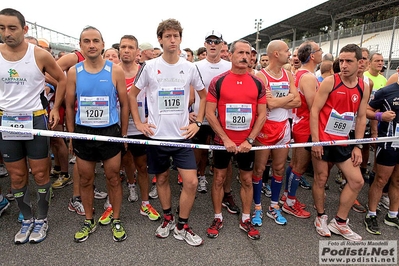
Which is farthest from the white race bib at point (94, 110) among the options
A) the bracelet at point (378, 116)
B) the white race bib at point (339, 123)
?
the bracelet at point (378, 116)

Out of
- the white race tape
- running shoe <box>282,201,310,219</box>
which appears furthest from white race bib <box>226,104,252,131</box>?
running shoe <box>282,201,310,219</box>

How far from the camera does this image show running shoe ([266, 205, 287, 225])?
342 cm

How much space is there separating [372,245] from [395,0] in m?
23.7

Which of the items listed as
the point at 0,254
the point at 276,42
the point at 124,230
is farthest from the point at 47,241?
the point at 276,42

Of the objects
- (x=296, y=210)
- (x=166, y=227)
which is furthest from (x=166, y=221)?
(x=296, y=210)

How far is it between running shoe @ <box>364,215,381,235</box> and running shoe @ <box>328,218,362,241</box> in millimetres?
276

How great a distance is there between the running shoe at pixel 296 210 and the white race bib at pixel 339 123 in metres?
1.13

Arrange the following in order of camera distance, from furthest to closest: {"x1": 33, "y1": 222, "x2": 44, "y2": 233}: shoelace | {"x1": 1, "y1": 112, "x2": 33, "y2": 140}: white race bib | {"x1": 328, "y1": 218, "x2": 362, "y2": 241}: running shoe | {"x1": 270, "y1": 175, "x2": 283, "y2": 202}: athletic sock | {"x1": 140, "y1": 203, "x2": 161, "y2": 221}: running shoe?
{"x1": 270, "y1": 175, "x2": 283, "y2": 202}: athletic sock
{"x1": 140, "y1": 203, "x2": 161, "y2": 221}: running shoe
{"x1": 328, "y1": 218, "x2": 362, "y2": 241}: running shoe
{"x1": 33, "y1": 222, "x2": 44, "y2": 233}: shoelace
{"x1": 1, "y1": 112, "x2": 33, "y2": 140}: white race bib

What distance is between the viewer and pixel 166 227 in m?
3.15

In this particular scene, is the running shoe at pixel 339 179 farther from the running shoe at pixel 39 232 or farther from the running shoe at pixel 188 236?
the running shoe at pixel 39 232

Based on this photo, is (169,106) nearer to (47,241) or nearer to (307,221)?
(47,241)

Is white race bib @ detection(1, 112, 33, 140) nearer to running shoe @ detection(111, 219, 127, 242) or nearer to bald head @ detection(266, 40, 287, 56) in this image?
running shoe @ detection(111, 219, 127, 242)

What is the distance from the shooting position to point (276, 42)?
10.8 feet

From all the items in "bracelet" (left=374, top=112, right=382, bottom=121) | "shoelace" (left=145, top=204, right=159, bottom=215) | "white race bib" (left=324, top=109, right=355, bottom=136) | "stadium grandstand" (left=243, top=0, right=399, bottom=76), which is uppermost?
"stadium grandstand" (left=243, top=0, right=399, bottom=76)
